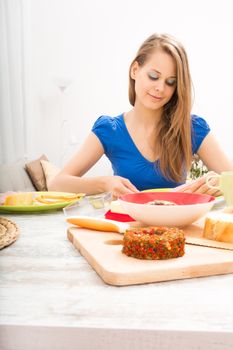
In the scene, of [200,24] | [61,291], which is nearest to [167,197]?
[61,291]

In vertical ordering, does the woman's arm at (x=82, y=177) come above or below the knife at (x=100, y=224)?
below

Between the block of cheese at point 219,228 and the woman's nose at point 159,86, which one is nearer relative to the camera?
the block of cheese at point 219,228

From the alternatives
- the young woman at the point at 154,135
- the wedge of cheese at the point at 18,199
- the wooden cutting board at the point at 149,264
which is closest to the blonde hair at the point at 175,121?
the young woman at the point at 154,135

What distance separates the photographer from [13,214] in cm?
125

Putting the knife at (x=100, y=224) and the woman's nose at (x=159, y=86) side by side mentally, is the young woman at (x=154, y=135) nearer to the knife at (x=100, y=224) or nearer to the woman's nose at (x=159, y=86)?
the woman's nose at (x=159, y=86)

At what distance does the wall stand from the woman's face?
327 cm

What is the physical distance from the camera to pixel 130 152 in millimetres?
2033

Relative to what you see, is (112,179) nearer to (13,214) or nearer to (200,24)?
(13,214)

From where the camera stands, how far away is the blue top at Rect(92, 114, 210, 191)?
77.2 inches

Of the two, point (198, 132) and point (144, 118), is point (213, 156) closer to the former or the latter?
point (198, 132)

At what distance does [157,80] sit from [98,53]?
3.46 m

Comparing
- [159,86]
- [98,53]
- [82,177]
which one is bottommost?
[82,177]

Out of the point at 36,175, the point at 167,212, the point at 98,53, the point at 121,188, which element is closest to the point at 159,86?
the point at 121,188

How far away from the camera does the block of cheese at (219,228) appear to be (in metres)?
0.81
